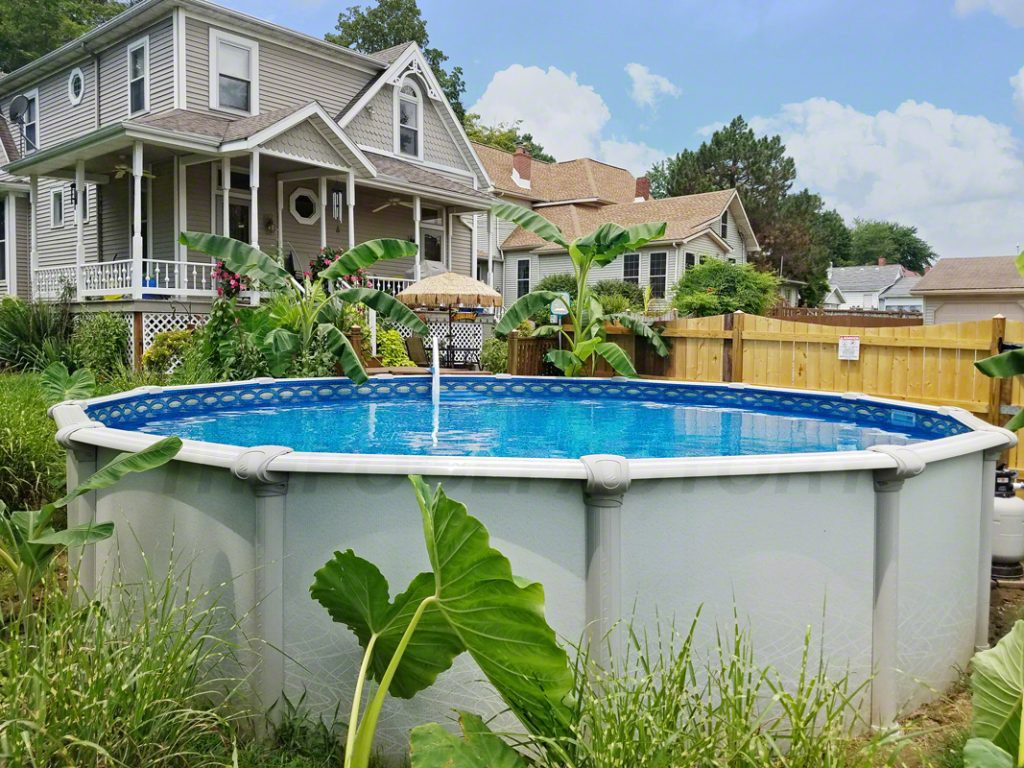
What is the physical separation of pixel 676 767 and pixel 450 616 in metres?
0.78

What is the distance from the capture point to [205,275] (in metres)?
16.7

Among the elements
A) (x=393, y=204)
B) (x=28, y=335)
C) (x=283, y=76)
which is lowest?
(x=28, y=335)

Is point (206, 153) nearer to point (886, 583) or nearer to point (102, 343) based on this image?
point (102, 343)

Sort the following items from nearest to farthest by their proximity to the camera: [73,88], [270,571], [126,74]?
[270,571], [126,74], [73,88]

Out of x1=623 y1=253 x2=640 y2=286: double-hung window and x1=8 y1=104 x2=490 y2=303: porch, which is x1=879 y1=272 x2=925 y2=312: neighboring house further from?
x1=8 y1=104 x2=490 y2=303: porch

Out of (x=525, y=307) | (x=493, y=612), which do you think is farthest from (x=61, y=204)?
(x=493, y=612)

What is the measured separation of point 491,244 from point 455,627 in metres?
29.5

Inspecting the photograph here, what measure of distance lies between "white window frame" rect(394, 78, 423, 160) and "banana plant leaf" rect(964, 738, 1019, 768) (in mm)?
21608

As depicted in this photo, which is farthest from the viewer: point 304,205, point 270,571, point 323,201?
point 304,205

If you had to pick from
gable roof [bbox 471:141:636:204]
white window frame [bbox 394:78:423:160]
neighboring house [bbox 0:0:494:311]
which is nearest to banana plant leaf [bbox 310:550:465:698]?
neighboring house [bbox 0:0:494:311]

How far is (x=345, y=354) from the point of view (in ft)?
31.5

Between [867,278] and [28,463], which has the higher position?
[867,278]

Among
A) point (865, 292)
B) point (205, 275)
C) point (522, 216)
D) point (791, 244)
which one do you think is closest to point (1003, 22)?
point (791, 244)

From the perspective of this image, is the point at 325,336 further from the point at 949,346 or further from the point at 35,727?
the point at 35,727
